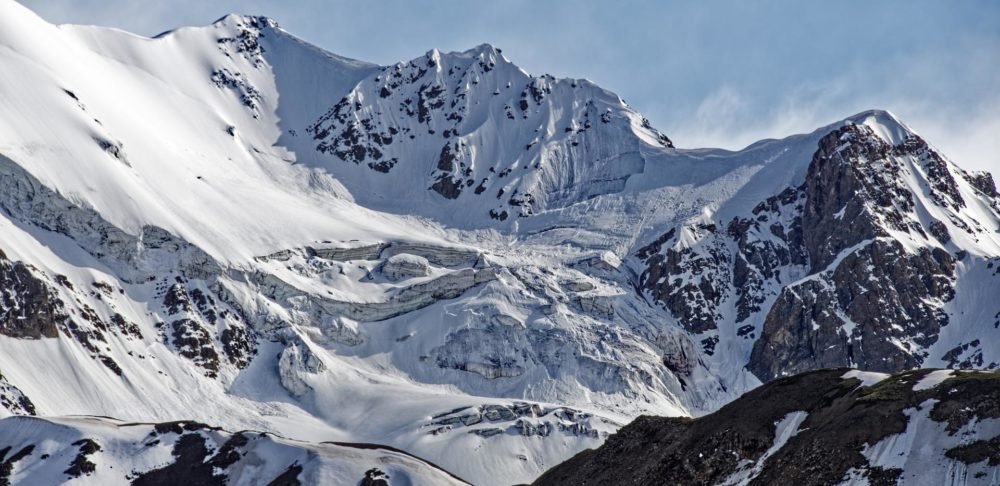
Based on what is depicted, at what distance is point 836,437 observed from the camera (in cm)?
10456

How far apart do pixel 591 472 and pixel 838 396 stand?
91.1 ft

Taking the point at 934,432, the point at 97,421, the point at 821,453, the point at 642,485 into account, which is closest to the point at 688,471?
the point at 642,485

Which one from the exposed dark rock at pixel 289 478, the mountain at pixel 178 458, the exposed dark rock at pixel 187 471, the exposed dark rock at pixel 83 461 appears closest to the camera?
the exposed dark rock at pixel 289 478

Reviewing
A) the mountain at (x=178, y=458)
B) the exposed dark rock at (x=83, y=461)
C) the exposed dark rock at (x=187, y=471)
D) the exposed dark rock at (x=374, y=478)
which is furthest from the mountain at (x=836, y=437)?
the exposed dark rock at (x=83, y=461)

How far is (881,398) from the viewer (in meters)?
107

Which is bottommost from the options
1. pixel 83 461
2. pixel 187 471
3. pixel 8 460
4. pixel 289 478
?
pixel 289 478

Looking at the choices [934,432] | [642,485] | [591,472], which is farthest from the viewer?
[591,472]

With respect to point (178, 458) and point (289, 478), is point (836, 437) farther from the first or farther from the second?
point (178, 458)

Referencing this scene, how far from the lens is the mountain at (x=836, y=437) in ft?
316

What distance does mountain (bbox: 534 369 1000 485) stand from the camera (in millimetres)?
96250

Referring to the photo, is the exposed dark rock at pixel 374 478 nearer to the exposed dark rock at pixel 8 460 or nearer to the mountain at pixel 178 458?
the mountain at pixel 178 458

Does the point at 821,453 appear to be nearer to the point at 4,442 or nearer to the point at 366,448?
the point at 366,448

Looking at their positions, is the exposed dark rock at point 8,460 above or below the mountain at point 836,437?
above

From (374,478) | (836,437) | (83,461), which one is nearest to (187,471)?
(83,461)
